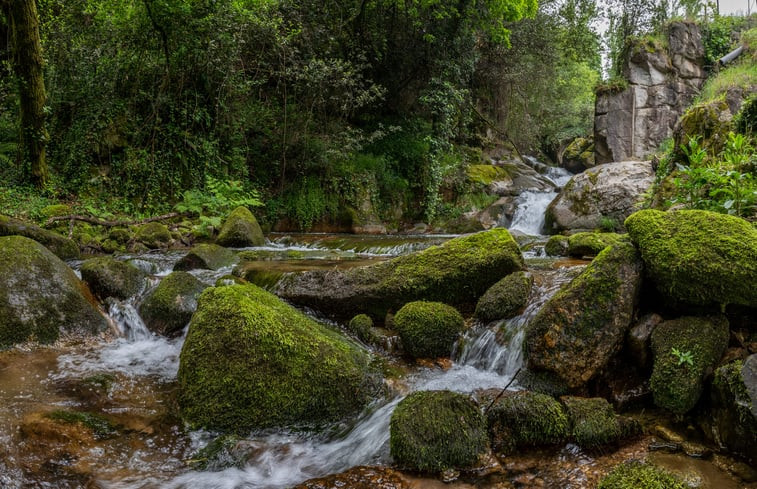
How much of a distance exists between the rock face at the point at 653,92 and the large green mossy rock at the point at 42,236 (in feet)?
61.8

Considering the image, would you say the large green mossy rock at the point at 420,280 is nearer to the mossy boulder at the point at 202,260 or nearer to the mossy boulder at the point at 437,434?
the mossy boulder at the point at 437,434

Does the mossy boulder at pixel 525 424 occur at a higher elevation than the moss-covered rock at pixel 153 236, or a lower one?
lower

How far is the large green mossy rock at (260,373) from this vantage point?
Answer: 3.37 m

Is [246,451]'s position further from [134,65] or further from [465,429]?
[134,65]

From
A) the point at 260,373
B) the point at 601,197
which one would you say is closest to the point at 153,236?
the point at 260,373

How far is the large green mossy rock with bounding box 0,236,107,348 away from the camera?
180 inches

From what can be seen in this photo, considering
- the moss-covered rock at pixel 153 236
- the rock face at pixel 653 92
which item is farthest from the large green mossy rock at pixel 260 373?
the rock face at pixel 653 92

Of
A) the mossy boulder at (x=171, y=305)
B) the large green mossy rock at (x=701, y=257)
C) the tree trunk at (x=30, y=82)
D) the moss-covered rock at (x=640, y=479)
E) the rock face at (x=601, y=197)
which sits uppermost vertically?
the tree trunk at (x=30, y=82)

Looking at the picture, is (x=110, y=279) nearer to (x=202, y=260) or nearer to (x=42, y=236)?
(x=202, y=260)

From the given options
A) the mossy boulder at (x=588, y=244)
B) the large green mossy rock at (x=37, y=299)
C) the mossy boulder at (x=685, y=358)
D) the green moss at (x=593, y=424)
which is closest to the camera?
the green moss at (x=593, y=424)

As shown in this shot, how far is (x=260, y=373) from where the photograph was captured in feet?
11.4

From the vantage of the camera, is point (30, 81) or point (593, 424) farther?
point (30, 81)

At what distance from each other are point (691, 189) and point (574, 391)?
3.26 meters

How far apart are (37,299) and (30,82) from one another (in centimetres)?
778
